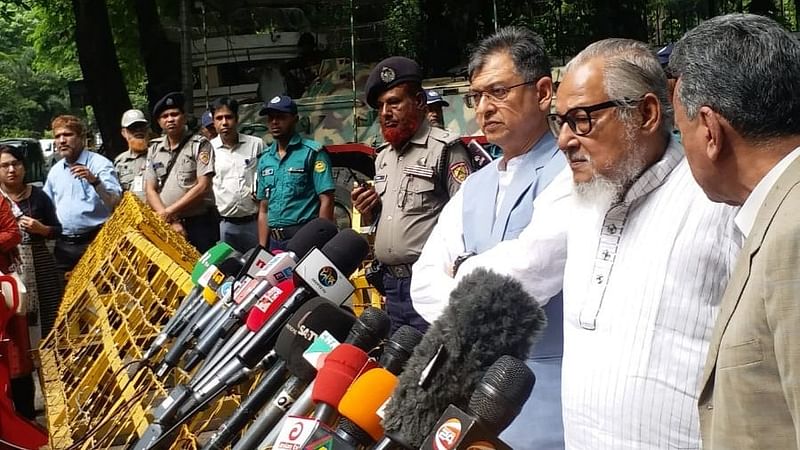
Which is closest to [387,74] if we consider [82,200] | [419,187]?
[419,187]

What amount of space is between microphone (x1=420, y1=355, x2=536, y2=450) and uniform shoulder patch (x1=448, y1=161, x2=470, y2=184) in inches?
98.7

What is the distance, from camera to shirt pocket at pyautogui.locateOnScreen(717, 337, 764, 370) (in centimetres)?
136

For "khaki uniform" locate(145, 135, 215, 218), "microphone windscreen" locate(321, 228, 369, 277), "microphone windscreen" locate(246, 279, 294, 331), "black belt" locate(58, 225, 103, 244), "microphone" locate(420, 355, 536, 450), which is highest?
"microphone" locate(420, 355, 536, 450)

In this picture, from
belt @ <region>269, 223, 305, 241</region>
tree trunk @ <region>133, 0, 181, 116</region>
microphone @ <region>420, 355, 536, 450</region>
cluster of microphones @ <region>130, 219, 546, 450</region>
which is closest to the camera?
microphone @ <region>420, 355, 536, 450</region>

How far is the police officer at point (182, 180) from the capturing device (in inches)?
297

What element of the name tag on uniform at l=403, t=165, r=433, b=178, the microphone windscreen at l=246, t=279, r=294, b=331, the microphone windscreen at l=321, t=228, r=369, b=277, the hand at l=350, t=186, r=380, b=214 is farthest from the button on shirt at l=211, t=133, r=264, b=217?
the microphone windscreen at l=246, t=279, r=294, b=331

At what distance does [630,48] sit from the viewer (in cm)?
214

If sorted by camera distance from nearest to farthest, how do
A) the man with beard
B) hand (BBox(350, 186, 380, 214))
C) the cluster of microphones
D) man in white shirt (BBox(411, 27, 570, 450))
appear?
the cluster of microphones, man in white shirt (BBox(411, 27, 570, 450)), hand (BBox(350, 186, 380, 214)), the man with beard

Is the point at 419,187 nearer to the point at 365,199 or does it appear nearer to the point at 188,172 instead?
the point at 365,199

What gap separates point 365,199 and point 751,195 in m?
2.88

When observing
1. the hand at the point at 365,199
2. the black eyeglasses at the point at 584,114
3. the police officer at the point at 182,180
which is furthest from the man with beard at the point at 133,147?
the black eyeglasses at the point at 584,114

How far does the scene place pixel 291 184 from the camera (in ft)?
21.2

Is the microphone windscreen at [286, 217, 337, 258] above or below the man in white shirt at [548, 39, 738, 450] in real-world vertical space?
below

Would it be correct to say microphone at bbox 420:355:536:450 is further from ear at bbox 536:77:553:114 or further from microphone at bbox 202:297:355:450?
ear at bbox 536:77:553:114
